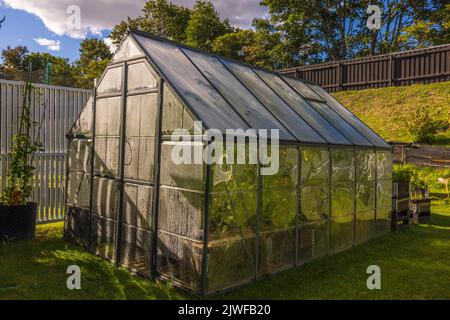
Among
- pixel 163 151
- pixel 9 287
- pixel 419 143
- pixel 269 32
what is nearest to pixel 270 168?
pixel 163 151

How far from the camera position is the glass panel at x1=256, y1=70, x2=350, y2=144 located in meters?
7.02

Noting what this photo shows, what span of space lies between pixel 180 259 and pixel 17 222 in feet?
12.3

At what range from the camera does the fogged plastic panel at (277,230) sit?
17.3 ft

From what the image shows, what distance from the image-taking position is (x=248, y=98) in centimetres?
640

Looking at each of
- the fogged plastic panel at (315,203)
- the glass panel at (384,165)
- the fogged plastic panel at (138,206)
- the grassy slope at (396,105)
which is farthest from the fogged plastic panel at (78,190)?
the grassy slope at (396,105)

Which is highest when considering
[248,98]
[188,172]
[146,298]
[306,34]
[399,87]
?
[306,34]

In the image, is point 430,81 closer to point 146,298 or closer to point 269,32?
point 269,32

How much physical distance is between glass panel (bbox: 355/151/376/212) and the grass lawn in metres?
0.89

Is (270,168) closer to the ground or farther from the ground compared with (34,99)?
closer to the ground

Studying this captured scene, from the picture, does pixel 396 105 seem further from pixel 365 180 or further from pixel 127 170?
pixel 127 170

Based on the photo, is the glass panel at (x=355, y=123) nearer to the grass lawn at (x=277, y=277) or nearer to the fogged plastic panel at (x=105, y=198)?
the grass lawn at (x=277, y=277)

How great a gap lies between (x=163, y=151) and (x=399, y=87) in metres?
16.8

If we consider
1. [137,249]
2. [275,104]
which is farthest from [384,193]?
[137,249]

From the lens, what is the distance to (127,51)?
19.8 feet
